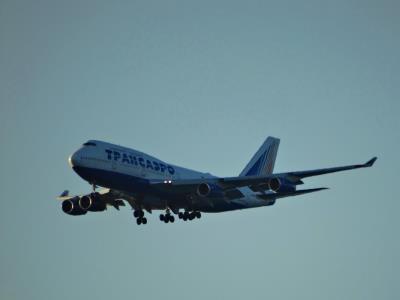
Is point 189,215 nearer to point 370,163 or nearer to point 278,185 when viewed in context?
point 278,185

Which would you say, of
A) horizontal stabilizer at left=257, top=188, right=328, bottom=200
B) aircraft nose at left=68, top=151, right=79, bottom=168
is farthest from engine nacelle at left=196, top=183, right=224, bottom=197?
aircraft nose at left=68, top=151, right=79, bottom=168

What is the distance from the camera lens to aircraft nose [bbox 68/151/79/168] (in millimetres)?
64938

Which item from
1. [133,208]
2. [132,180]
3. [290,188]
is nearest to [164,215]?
[133,208]

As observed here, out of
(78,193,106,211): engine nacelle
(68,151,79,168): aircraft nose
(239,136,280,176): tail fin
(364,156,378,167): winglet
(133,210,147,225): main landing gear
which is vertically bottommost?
(364,156,378,167): winglet

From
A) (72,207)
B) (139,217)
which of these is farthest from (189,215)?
(72,207)

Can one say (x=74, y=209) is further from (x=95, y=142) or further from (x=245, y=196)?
(x=245, y=196)

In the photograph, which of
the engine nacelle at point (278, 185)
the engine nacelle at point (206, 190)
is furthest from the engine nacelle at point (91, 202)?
the engine nacelle at point (278, 185)

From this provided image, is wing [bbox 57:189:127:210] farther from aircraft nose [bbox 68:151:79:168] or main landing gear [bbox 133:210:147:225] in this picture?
aircraft nose [bbox 68:151:79:168]

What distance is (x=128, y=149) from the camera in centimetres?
6825

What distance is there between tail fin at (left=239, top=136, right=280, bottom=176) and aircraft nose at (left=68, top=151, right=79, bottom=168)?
882 inches

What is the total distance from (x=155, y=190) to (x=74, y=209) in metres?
10.5

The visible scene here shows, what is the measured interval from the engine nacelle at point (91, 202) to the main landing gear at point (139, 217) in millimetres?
3741

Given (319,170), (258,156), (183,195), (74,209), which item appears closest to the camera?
(319,170)

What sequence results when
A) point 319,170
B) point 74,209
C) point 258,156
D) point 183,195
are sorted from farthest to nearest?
point 258,156 < point 74,209 < point 183,195 < point 319,170
